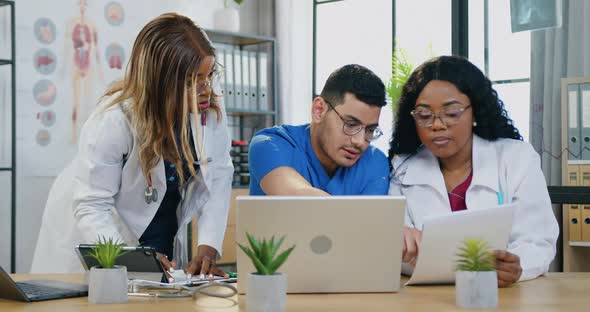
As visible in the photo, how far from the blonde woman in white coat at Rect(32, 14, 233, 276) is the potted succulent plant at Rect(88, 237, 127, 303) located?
487 mm

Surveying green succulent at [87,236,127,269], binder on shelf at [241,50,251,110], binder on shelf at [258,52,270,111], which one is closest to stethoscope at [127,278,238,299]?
green succulent at [87,236,127,269]

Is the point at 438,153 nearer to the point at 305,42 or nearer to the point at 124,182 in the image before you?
the point at 124,182

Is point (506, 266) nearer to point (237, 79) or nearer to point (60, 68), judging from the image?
point (60, 68)

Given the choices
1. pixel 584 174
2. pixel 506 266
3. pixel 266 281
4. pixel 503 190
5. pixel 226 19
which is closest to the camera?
pixel 266 281

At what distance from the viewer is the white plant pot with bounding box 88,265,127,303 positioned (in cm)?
155

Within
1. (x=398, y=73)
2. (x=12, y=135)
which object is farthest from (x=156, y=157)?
(x=398, y=73)

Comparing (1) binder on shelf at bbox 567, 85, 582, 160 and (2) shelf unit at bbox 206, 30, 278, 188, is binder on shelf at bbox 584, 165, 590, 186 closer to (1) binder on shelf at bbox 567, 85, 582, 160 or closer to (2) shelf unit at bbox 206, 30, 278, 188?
(1) binder on shelf at bbox 567, 85, 582, 160

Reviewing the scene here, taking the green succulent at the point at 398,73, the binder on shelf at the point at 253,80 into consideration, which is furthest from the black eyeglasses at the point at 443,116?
the binder on shelf at the point at 253,80

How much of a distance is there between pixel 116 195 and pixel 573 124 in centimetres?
292

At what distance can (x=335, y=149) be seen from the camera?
7.20 feet

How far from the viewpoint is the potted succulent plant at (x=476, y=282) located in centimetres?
147

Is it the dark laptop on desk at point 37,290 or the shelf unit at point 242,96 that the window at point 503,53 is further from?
the dark laptop on desk at point 37,290

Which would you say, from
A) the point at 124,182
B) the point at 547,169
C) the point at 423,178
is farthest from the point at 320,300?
the point at 547,169

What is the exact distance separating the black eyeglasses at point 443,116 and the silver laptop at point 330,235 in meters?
0.64
